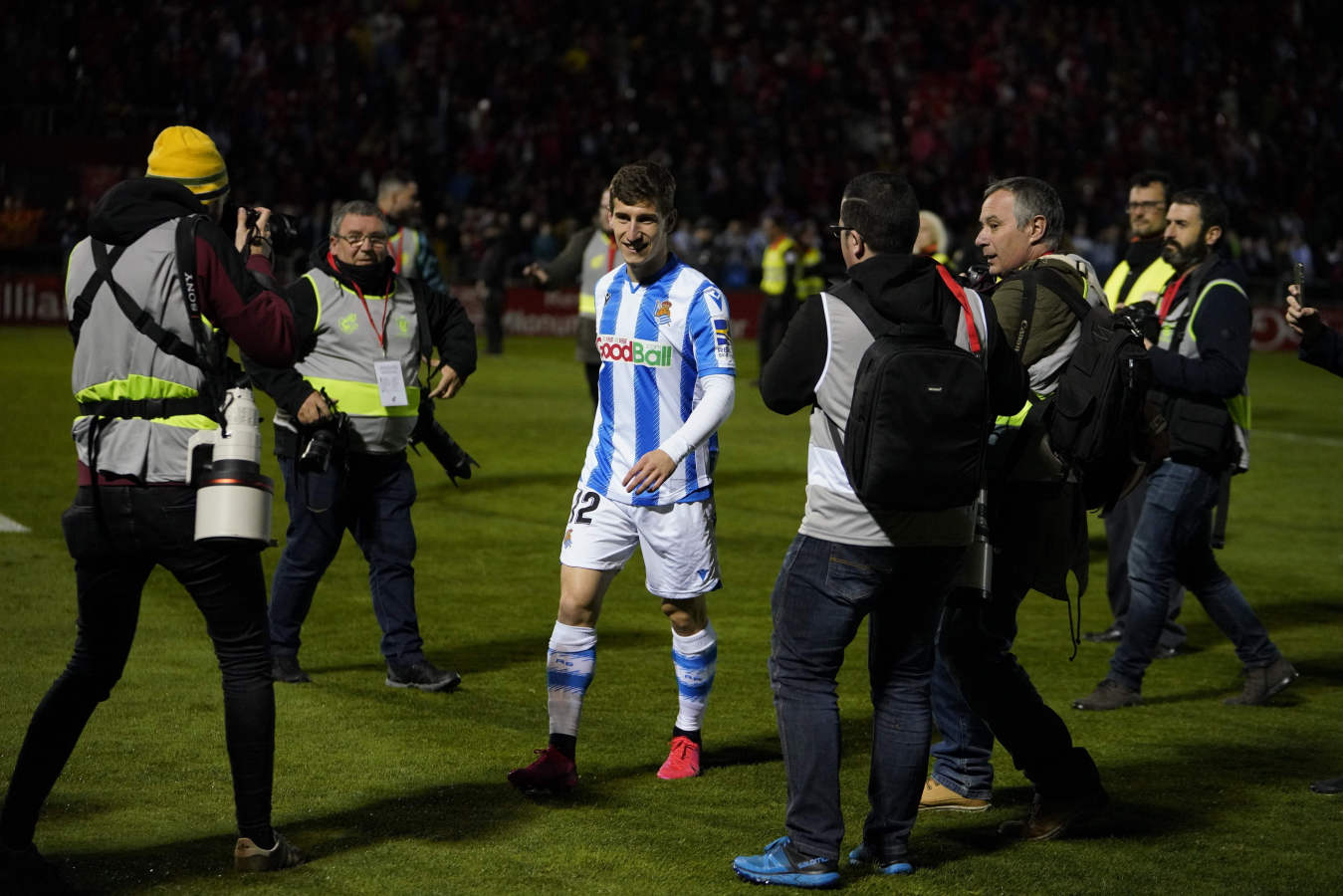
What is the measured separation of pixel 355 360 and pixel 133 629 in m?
2.79

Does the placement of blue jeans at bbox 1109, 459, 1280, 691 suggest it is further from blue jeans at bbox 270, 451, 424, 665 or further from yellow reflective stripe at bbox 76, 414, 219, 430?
yellow reflective stripe at bbox 76, 414, 219, 430

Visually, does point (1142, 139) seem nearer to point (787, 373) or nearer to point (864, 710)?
point (864, 710)

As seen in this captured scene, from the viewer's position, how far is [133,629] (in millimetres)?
4684

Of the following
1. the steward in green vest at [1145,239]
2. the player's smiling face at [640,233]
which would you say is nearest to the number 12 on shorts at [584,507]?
the player's smiling face at [640,233]

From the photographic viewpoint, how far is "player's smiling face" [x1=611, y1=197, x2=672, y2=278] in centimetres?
575

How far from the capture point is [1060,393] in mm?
5105

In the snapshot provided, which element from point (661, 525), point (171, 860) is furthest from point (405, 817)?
point (661, 525)

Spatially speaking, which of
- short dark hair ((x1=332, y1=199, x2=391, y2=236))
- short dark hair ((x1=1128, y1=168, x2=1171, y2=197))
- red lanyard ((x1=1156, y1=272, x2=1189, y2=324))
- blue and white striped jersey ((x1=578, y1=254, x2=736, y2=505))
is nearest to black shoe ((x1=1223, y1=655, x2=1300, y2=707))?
red lanyard ((x1=1156, y1=272, x2=1189, y2=324))

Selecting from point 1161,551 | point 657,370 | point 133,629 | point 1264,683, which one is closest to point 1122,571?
point 1264,683

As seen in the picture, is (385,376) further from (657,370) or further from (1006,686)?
(1006,686)

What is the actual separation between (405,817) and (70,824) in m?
1.06

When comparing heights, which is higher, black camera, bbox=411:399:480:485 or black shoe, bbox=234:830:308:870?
black camera, bbox=411:399:480:485

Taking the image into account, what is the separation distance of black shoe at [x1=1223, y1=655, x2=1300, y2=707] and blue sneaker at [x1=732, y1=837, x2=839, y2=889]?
339cm

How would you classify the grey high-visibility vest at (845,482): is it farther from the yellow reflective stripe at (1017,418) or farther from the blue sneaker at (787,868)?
the blue sneaker at (787,868)
